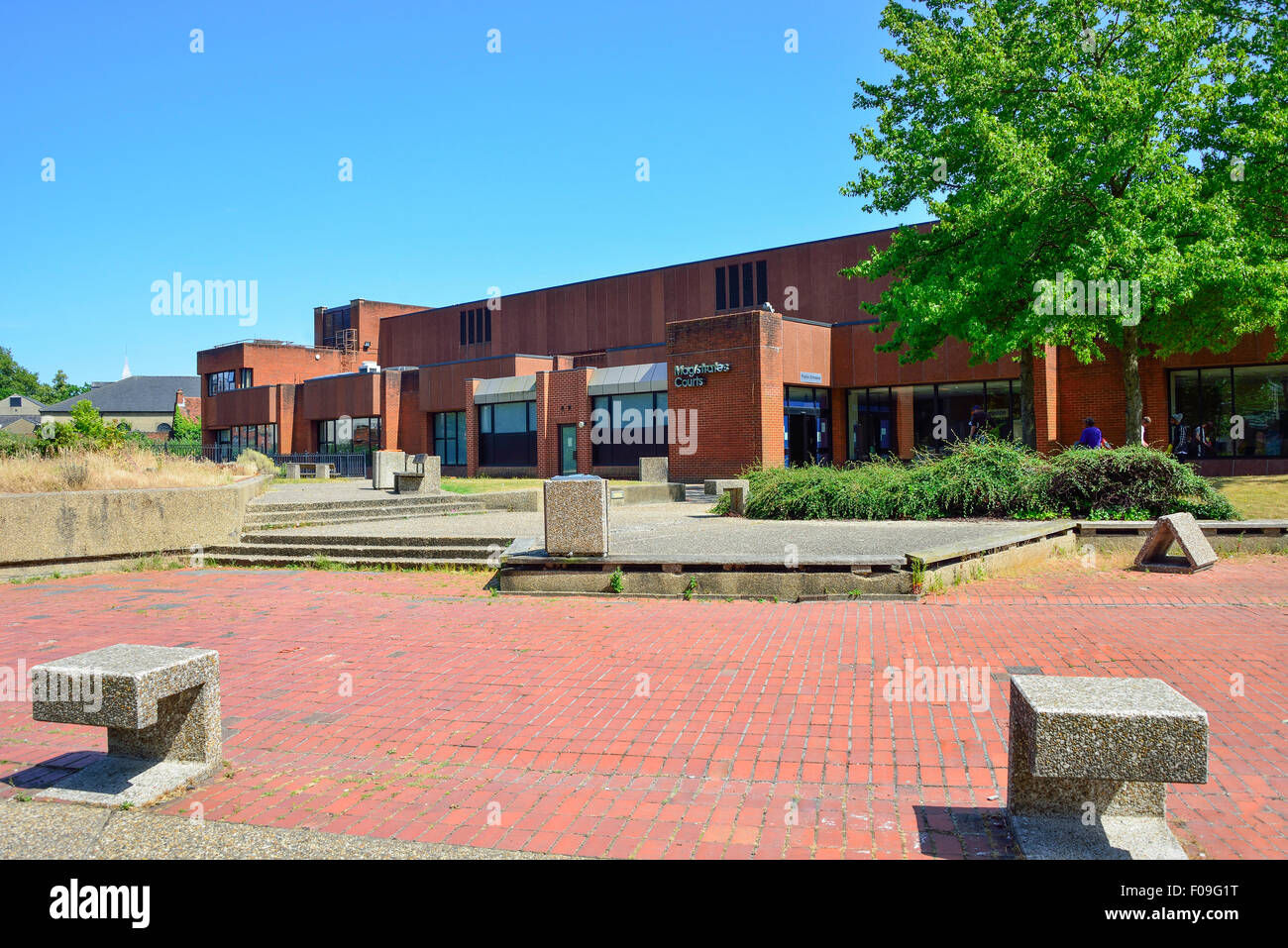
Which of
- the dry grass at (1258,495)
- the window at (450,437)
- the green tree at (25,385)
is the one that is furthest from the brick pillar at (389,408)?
the green tree at (25,385)

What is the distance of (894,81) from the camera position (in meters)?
22.1

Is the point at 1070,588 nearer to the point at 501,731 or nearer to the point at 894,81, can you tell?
the point at 501,731

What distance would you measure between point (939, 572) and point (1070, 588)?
1.53 meters

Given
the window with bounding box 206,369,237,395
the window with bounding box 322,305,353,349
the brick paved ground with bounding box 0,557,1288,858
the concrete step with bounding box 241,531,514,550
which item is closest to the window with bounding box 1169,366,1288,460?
the brick paved ground with bounding box 0,557,1288,858

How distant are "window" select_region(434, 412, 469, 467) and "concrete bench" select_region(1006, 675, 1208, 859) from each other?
4177 cm

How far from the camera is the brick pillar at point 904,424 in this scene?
30888 millimetres

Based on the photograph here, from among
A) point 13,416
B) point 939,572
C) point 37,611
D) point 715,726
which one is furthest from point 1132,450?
point 13,416

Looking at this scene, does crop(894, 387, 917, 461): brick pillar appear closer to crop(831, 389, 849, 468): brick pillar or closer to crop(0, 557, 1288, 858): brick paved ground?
crop(831, 389, 849, 468): brick pillar

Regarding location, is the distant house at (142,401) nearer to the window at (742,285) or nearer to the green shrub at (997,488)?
the window at (742,285)

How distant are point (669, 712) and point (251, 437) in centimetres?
6003

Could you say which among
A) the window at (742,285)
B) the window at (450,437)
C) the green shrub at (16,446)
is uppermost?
the window at (742,285)

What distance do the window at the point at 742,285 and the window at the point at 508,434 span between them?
37.1 feet

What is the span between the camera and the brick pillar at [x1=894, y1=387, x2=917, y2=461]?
30.9m

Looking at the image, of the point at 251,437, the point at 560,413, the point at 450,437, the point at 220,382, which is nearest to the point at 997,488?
the point at 560,413
